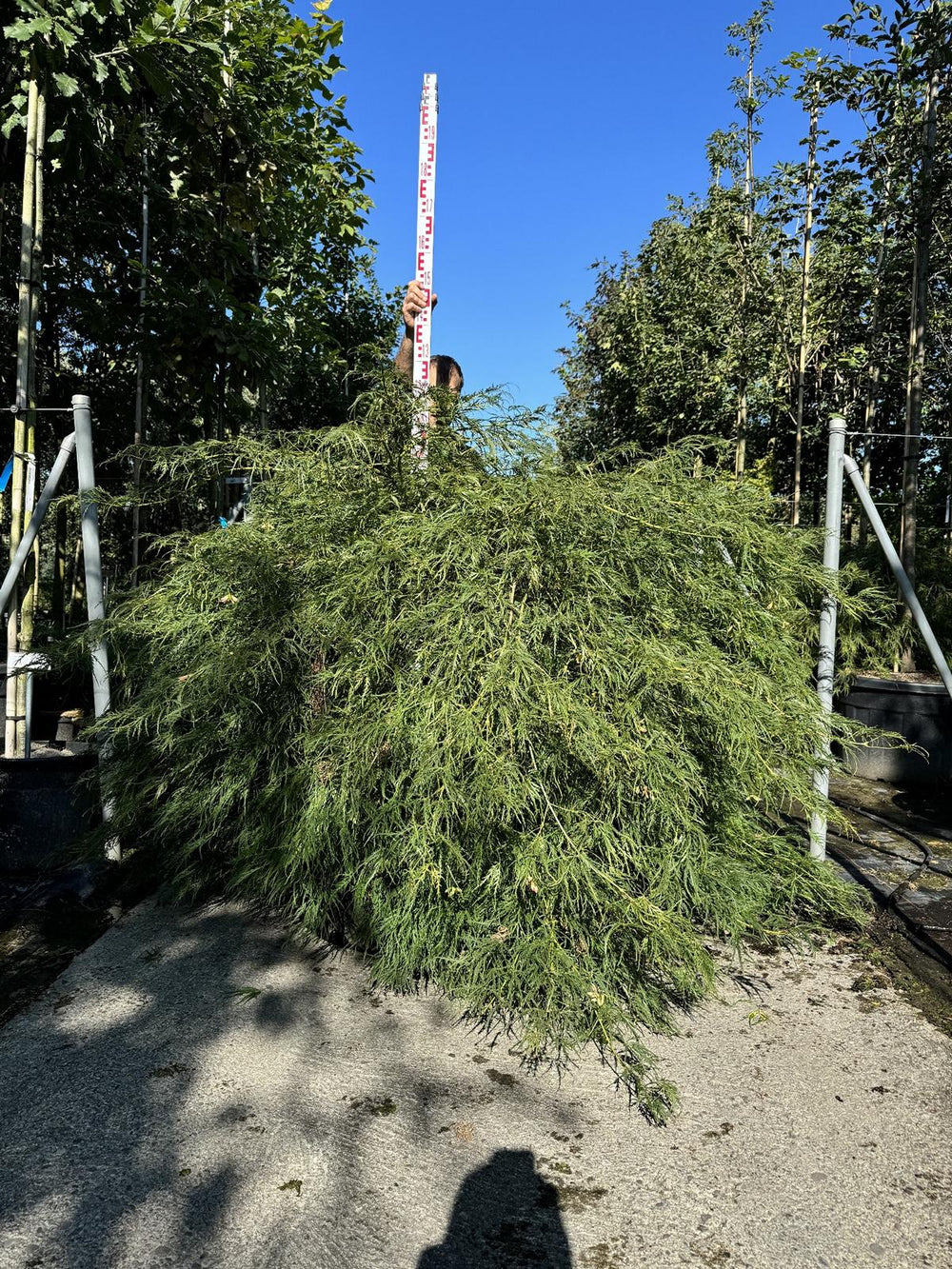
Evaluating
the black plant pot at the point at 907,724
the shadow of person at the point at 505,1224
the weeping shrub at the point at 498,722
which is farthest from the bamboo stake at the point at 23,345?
→ the black plant pot at the point at 907,724

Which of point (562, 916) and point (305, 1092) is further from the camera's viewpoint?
point (562, 916)

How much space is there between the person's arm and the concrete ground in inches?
99.1

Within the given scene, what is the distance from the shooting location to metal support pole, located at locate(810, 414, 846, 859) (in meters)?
3.45

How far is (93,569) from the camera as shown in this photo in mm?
3875

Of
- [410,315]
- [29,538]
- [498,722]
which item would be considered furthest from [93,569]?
[498,722]

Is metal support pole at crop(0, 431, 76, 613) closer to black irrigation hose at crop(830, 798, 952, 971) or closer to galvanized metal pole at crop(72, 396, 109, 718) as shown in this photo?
galvanized metal pole at crop(72, 396, 109, 718)

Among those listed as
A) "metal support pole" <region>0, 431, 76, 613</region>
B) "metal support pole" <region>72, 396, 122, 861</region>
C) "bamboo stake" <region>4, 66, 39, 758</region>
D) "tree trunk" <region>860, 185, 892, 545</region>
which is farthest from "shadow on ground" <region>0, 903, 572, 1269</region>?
"tree trunk" <region>860, 185, 892, 545</region>

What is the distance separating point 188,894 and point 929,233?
7.16m

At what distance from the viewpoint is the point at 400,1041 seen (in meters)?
2.62

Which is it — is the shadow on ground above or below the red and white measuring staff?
below

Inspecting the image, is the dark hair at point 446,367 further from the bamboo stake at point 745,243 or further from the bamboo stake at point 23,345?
the bamboo stake at point 745,243

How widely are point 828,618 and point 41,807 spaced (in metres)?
3.56

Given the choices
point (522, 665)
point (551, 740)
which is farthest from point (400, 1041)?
point (522, 665)

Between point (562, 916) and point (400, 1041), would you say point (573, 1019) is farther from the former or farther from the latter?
point (400, 1041)
